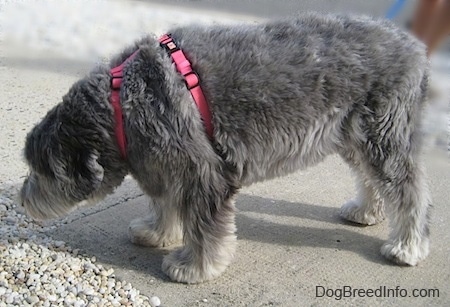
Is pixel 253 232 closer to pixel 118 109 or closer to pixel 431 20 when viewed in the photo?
pixel 118 109

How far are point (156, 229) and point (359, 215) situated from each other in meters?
1.46

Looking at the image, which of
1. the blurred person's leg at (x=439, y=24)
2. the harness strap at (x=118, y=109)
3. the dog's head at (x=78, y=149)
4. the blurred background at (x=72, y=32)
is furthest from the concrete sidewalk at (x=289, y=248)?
the blurred person's leg at (x=439, y=24)

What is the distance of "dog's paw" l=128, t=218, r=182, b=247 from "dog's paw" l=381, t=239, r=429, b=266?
1.40 metres

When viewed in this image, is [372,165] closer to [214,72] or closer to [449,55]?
[214,72]

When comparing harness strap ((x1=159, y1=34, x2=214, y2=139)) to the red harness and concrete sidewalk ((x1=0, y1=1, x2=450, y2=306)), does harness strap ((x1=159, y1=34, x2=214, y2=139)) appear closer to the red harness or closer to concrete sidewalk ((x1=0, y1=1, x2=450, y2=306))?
the red harness

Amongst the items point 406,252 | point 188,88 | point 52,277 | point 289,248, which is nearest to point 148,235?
point 52,277

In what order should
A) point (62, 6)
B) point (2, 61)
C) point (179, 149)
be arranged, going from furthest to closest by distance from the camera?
1. point (62, 6)
2. point (2, 61)
3. point (179, 149)

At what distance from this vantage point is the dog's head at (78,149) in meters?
3.57

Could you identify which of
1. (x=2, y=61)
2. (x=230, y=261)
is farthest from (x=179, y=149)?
(x=2, y=61)

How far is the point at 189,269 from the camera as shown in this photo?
12.4ft

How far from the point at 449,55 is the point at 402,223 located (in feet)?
13.8

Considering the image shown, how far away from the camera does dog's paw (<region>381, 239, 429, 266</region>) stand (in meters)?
3.96

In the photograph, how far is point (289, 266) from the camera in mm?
3977

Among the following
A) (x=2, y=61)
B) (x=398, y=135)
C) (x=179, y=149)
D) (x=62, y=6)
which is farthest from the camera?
(x=62, y=6)
